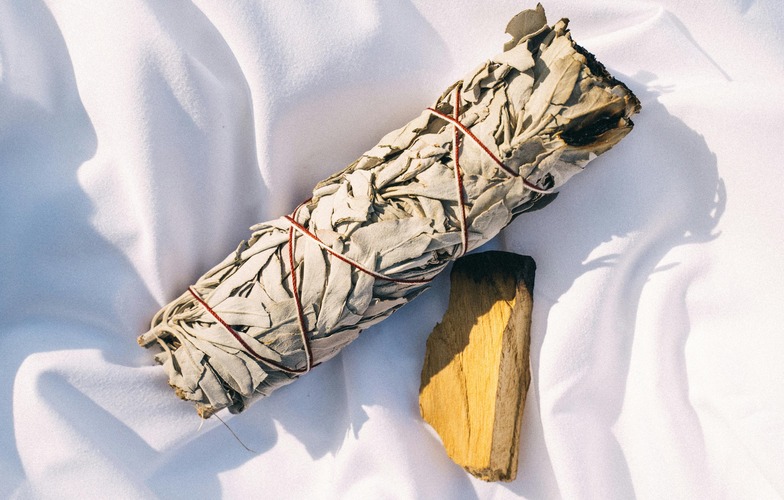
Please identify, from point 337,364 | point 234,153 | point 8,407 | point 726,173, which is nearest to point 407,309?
point 337,364

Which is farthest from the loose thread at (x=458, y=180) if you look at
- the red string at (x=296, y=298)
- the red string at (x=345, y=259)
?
the red string at (x=296, y=298)

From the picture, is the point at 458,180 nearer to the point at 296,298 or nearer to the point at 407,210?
the point at 407,210

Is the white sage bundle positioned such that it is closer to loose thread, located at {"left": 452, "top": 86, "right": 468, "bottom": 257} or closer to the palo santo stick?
loose thread, located at {"left": 452, "top": 86, "right": 468, "bottom": 257}

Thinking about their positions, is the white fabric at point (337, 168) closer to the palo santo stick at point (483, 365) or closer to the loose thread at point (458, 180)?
the palo santo stick at point (483, 365)

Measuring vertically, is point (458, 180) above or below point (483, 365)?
above

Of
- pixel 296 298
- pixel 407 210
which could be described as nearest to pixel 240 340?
pixel 296 298

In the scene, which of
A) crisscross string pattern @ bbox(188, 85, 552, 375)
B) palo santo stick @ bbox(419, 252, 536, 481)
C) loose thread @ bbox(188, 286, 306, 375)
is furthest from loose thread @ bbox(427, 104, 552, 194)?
loose thread @ bbox(188, 286, 306, 375)
